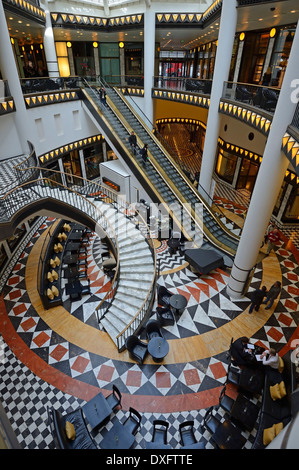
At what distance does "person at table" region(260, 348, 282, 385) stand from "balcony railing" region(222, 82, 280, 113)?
6.98 m

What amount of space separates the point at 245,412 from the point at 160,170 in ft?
32.9

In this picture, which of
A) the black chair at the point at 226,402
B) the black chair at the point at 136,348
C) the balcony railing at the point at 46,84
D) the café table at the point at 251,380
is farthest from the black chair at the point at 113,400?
the balcony railing at the point at 46,84

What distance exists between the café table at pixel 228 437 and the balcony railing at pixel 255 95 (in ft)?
27.8

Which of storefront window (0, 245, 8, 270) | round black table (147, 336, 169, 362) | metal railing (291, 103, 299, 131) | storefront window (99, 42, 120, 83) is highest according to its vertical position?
storefront window (99, 42, 120, 83)

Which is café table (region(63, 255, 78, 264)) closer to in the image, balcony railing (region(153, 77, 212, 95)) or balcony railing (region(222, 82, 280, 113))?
balcony railing (region(222, 82, 280, 113))

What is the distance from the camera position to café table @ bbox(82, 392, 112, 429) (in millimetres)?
5309

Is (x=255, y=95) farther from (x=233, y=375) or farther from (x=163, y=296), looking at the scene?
(x=233, y=375)

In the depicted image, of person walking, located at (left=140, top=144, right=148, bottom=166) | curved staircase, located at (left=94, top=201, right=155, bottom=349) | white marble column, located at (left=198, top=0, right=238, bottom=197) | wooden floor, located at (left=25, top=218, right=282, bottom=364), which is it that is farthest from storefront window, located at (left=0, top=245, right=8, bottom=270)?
white marble column, located at (left=198, top=0, right=238, bottom=197)

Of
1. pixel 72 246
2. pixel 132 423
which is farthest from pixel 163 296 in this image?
pixel 72 246

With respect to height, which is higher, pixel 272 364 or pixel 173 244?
pixel 272 364

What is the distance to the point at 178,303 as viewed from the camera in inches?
312

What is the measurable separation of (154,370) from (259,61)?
47.3 ft

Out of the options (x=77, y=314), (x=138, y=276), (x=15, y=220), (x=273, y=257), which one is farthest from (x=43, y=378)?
(x=273, y=257)
